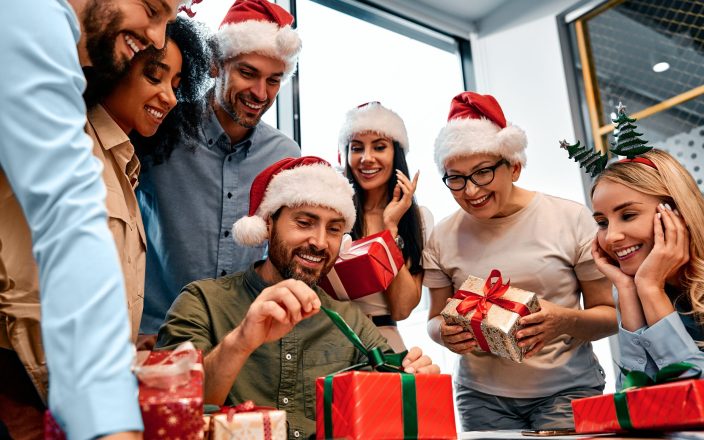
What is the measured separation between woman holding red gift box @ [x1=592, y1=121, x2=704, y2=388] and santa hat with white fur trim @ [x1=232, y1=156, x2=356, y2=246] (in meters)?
0.90

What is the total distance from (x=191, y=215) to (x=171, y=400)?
1518mm

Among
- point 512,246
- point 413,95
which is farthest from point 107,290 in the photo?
point 413,95

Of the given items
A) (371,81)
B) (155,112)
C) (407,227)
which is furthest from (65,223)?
(371,81)

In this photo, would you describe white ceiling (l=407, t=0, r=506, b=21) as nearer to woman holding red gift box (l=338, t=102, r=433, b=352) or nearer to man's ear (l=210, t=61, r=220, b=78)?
woman holding red gift box (l=338, t=102, r=433, b=352)

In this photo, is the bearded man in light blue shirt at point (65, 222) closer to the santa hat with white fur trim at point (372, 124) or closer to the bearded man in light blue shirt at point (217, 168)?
the bearded man in light blue shirt at point (217, 168)

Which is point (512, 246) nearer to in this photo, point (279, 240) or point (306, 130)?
point (279, 240)

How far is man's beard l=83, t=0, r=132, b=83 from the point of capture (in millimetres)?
1206

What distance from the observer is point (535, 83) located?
488cm

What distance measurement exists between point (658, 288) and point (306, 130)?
2.65 meters

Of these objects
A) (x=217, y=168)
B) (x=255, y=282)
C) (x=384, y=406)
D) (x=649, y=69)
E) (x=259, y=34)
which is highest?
(x=649, y=69)

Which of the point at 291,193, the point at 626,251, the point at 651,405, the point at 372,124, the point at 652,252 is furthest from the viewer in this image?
the point at 372,124

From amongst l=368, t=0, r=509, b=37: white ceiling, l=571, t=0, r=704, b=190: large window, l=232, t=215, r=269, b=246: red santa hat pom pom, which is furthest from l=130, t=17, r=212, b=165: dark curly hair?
Answer: l=571, t=0, r=704, b=190: large window

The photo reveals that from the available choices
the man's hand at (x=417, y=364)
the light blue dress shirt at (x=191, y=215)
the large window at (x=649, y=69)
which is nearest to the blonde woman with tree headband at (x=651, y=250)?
the man's hand at (x=417, y=364)

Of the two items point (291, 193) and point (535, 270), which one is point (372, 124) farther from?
point (535, 270)
